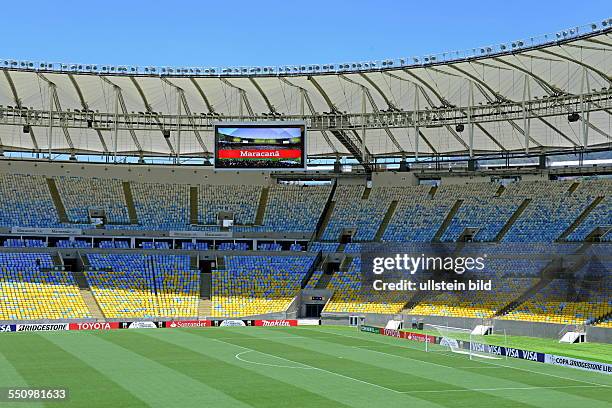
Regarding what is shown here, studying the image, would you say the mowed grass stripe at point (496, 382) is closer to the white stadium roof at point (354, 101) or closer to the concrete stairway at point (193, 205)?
the white stadium roof at point (354, 101)

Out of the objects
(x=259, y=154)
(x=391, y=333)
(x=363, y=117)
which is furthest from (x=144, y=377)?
(x=363, y=117)

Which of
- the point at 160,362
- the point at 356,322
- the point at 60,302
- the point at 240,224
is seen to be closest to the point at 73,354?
the point at 160,362

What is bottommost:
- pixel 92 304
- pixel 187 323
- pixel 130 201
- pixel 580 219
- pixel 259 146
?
pixel 187 323

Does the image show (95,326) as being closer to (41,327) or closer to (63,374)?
(41,327)

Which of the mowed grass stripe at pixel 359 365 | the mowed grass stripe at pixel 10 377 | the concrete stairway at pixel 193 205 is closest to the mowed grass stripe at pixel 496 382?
the mowed grass stripe at pixel 359 365

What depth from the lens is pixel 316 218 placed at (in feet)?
232

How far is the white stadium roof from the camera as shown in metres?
54.7

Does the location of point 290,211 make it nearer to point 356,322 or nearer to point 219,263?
point 219,263

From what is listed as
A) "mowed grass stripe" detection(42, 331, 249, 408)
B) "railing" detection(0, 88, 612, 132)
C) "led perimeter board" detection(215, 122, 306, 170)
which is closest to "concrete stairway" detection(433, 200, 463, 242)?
"railing" detection(0, 88, 612, 132)

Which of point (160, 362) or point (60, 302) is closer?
point (160, 362)

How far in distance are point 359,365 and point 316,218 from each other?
35423mm

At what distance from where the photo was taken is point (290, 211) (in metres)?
71.4

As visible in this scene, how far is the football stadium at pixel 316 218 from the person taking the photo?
4647cm

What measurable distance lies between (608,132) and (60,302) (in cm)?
4239
